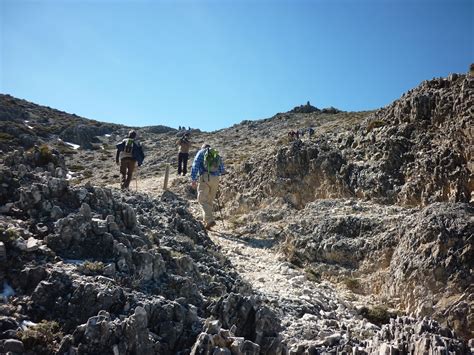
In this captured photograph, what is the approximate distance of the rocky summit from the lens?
23.1 feet

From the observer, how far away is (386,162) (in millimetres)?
19609

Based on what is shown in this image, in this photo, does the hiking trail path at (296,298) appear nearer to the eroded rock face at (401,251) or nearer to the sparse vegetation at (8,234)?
the eroded rock face at (401,251)

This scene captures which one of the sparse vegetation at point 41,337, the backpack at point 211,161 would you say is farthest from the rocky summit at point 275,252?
the backpack at point 211,161

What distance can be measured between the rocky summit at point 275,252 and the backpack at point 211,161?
82.1 inches

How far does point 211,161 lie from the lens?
58.6 feet

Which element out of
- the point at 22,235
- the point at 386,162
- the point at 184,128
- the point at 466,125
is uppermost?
the point at 184,128

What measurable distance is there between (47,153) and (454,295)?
1262 centimetres

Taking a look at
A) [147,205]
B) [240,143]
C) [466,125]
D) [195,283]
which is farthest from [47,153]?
[240,143]

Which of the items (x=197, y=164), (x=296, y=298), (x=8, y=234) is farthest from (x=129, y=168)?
(x=8, y=234)

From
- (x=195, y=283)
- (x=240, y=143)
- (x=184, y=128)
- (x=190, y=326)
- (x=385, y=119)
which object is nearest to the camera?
(x=190, y=326)

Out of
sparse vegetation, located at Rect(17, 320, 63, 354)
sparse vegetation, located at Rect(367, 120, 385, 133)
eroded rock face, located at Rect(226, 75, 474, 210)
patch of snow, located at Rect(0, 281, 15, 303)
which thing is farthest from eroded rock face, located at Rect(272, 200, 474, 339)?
patch of snow, located at Rect(0, 281, 15, 303)

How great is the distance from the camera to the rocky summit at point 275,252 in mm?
7043

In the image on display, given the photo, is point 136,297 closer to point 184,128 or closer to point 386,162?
point 386,162

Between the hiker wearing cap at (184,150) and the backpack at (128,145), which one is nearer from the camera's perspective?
the backpack at (128,145)
